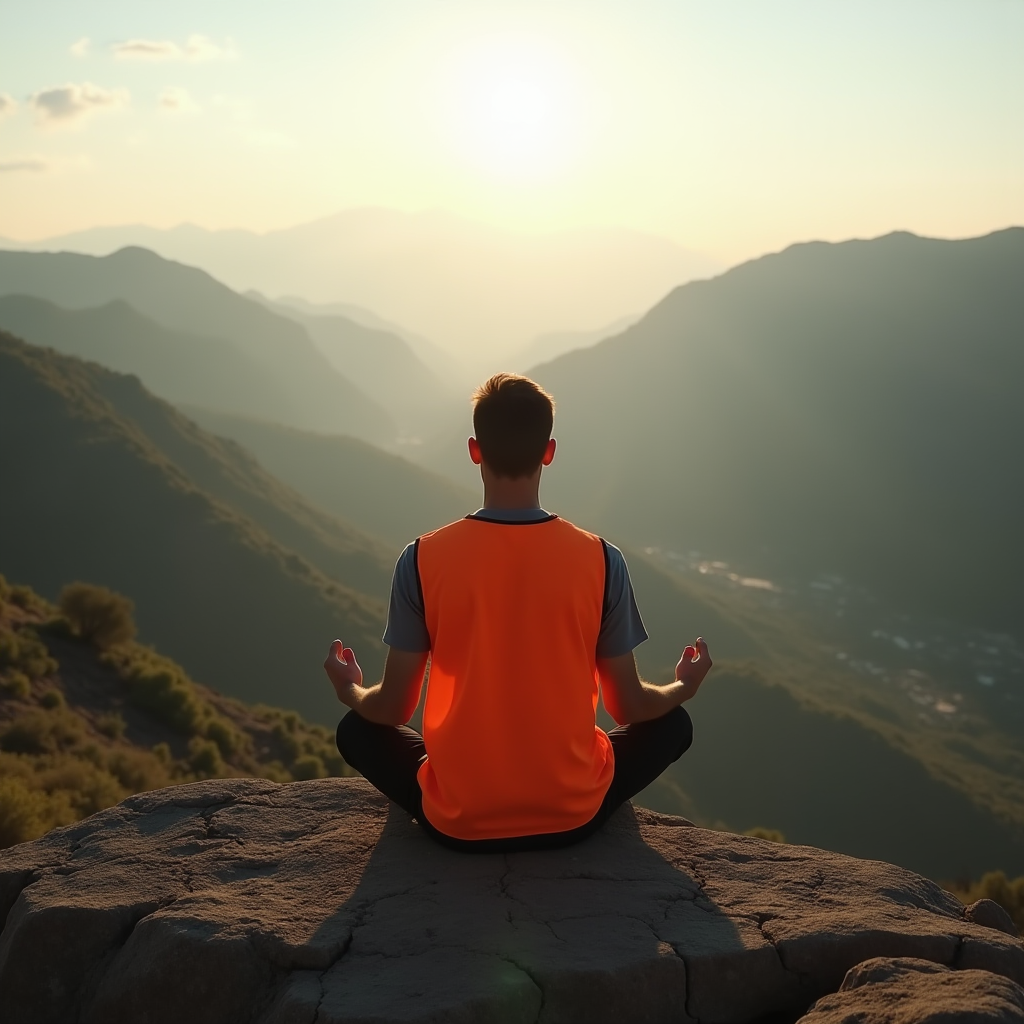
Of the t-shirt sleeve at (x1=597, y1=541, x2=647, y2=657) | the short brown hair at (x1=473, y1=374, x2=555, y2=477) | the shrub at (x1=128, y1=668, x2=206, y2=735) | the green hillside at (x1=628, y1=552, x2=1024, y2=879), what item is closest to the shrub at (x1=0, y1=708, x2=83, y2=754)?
the shrub at (x1=128, y1=668, x2=206, y2=735)

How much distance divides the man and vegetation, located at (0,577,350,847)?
657 centimetres

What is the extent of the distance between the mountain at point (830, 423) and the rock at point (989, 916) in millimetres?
114068

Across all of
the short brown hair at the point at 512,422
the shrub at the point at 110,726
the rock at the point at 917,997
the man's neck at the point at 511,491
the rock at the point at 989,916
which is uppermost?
the short brown hair at the point at 512,422

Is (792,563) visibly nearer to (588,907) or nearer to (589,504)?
(589,504)

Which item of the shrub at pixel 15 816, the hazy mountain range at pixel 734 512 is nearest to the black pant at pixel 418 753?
the shrub at pixel 15 816

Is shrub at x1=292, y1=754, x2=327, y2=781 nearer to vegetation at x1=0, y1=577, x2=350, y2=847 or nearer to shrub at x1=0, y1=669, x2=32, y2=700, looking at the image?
vegetation at x1=0, y1=577, x2=350, y2=847

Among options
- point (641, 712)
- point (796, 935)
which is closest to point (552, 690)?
point (641, 712)

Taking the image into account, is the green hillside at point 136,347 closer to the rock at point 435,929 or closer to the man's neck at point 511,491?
the rock at point 435,929

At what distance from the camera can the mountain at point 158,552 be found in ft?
129

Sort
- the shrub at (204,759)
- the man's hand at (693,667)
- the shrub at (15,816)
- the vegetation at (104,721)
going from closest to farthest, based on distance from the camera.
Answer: the man's hand at (693,667) < the shrub at (15,816) < the vegetation at (104,721) < the shrub at (204,759)

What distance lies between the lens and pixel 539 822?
3.92 m

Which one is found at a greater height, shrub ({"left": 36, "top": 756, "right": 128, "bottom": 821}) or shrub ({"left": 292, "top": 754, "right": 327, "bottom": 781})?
shrub ({"left": 36, "top": 756, "right": 128, "bottom": 821})

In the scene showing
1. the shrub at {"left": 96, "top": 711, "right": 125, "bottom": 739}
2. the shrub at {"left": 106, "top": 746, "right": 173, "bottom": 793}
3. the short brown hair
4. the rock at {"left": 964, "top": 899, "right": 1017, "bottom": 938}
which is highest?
the short brown hair

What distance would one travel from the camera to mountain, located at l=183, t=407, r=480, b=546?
9925 cm
